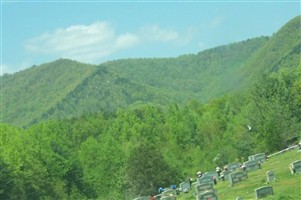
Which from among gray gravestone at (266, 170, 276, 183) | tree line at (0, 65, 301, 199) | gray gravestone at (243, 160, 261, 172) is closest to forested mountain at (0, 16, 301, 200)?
tree line at (0, 65, 301, 199)

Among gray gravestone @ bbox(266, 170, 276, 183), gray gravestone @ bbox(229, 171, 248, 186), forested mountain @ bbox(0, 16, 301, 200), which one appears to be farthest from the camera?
forested mountain @ bbox(0, 16, 301, 200)

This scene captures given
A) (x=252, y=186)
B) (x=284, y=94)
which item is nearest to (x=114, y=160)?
(x=284, y=94)

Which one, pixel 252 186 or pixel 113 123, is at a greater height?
pixel 113 123

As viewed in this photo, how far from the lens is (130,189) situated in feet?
214

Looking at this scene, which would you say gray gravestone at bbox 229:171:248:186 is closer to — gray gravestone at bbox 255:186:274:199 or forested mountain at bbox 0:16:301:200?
gray gravestone at bbox 255:186:274:199

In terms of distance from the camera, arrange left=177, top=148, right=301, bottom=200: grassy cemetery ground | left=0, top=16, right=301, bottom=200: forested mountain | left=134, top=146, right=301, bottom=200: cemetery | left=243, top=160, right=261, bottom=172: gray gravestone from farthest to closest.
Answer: left=0, top=16, right=301, bottom=200: forested mountain
left=243, top=160, right=261, bottom=172: gray gravestone
left=134, top=146, right=301, bottom=200: cemetery
left=177, top=148, right=301, bottom=200: grassy cemetery ground

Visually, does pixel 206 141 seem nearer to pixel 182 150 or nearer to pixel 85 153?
pixel 182 150

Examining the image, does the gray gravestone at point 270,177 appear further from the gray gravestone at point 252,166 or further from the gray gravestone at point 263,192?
the gray gravestone at point 252,166

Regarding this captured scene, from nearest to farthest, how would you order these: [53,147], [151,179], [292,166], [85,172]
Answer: [292,166], [151,179], [53,147], [85,172]

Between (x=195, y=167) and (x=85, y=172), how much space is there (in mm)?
15474

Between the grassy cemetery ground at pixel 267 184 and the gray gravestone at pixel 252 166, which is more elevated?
the gray gravestone at pixel 252 166

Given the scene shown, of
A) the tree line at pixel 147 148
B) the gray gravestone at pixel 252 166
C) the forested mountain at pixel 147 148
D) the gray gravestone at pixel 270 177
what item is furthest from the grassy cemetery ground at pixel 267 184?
the tree line at pixel 147 148

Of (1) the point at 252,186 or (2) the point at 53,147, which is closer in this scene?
(1) the point at 252,186

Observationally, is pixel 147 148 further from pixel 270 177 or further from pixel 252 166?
pixel 270 177
